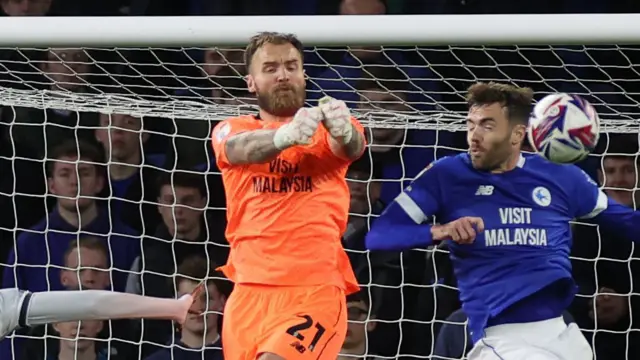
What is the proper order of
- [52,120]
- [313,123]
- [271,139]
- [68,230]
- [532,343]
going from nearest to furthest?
[313,123]
[271,139]
[532,343]
[68,230]
[52,120]

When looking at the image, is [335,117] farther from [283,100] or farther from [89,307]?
[89,307]

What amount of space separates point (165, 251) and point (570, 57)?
191cm

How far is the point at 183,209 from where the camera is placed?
5641mm

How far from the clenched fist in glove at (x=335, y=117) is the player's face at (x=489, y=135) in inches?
25.8

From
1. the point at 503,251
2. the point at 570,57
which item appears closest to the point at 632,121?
the point at 570,57

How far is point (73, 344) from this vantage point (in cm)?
560

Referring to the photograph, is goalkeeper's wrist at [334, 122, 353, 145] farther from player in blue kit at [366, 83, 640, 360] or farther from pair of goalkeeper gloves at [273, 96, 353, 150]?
player in blue kit at [366, 83, 640, 360]

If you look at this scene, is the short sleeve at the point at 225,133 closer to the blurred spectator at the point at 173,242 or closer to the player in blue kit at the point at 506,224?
the player in blue kit at the point at 506,224

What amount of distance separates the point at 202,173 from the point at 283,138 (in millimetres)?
1742

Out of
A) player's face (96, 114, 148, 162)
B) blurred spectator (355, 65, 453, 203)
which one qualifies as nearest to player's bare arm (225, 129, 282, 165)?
blurred spectator (355, 65, 453, 203)

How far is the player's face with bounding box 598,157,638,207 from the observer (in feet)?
17.2

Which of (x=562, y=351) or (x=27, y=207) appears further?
(x=27, y=207)

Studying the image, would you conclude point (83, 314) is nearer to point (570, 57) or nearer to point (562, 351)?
point (562, 351)

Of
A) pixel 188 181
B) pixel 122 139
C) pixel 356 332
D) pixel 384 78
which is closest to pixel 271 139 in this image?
pixel 356 332
